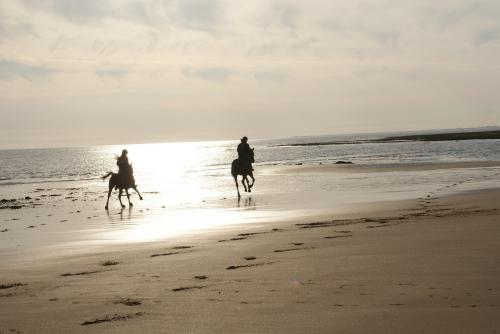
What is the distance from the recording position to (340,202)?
705 inches

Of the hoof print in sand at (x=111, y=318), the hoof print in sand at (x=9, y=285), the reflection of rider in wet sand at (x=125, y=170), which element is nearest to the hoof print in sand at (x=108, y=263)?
the hoof print in sand at (x=9, y=285)

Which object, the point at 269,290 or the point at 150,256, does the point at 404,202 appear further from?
the point at 269,290

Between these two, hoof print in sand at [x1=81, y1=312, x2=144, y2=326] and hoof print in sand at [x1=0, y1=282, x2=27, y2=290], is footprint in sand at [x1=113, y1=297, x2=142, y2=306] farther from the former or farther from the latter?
hoof print in sand at [x1=0, y1=282, x2=27, y2=290]

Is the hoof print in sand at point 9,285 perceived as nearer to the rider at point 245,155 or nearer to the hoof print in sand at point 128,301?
the hoof print in sand at point 128,301

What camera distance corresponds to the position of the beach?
4699 millimetres

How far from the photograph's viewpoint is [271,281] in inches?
242

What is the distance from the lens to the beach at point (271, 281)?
4699mm

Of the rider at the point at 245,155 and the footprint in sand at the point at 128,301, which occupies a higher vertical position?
the rider at the point at 245,155

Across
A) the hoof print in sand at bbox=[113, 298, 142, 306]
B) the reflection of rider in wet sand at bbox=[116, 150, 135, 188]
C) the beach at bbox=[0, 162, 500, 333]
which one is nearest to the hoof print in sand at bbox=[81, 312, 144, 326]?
the beach at bbox=[0, 162, 500, 333]

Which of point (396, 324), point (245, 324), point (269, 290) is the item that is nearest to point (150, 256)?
point (269, 290)

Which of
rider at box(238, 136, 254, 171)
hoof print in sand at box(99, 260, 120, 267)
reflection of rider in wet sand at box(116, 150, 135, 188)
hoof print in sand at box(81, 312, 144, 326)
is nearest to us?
hoof print in sand at box(81, 312, 144, 326)

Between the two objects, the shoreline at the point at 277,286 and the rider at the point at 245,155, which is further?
the rider at the point at 245,155

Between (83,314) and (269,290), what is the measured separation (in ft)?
5.70

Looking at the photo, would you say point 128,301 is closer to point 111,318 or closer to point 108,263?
point 111,318
